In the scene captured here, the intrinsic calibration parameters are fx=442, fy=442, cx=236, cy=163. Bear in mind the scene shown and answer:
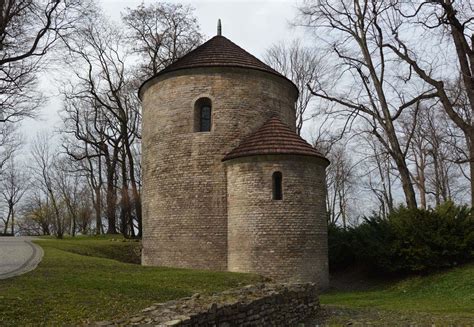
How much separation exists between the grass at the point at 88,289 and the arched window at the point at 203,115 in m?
6.53

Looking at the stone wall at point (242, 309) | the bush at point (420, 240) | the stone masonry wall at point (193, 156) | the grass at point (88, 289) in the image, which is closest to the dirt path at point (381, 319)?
the stone wall at point (242, 309)

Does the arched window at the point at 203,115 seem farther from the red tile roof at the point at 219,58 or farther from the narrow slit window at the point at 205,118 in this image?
the red tile roof at the point at 219,58

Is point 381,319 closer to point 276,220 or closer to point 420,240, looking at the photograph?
point 276,220

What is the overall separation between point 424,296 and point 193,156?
9.70m

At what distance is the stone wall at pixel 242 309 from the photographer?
6777 millimetres

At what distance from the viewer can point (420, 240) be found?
1784cm

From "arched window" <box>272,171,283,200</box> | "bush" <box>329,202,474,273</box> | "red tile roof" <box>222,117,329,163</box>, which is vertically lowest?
"bush" <box>329,202,474,273</box>

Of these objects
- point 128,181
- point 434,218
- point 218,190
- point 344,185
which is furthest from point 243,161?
point 344,185

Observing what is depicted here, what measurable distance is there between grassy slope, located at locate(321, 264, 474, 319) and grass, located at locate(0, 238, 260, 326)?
3.59 meters

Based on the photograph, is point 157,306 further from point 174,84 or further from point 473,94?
point 473,94

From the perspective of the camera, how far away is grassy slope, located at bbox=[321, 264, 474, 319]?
11.8m

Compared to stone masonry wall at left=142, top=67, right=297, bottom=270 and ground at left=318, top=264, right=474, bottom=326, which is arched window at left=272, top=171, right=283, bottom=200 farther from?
ground at left=318, top=264, right=474, bottom=326

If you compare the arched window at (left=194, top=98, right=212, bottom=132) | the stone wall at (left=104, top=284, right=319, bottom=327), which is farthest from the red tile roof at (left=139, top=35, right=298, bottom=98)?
the stone wall at (left=104, top=284, right=319, bottom=327)

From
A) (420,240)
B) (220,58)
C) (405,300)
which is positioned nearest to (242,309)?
(405,300)
